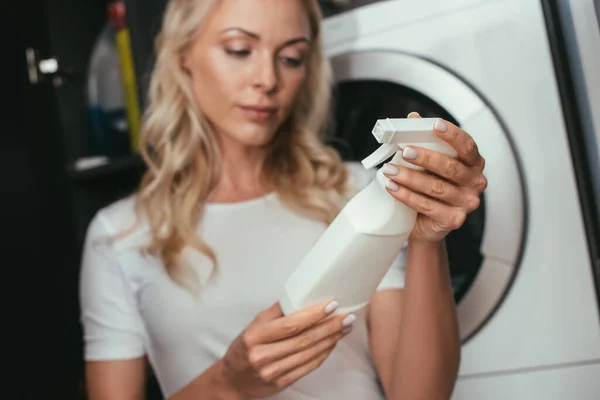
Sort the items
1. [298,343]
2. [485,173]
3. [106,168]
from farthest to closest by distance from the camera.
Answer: [106,168]
[485,173]
[298,343]

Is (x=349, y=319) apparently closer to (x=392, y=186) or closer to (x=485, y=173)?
(x=392, y=186)

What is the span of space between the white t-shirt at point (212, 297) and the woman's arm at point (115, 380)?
1 centimetres

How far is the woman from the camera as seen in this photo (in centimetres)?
77

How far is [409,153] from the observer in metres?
0.49

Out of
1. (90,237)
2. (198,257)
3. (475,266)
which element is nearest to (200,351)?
(198,257)

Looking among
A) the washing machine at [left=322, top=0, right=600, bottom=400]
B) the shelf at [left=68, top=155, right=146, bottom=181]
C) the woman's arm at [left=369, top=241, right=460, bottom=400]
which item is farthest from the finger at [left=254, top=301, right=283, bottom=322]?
the shelf at [left=68, top=155, right=146, bottom=181]

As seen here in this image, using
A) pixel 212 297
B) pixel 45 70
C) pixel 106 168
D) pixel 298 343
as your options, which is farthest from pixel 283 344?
pixel 45 70

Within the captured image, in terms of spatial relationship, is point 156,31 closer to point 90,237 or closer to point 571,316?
point 90,237

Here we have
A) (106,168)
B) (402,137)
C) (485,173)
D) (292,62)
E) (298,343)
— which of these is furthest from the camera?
(106,168)

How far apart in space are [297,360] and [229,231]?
11.8 inches

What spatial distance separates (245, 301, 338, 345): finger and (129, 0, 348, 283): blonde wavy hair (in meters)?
0.29

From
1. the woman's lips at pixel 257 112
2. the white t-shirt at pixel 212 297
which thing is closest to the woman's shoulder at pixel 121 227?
the white t-shirt at pixel 212 297

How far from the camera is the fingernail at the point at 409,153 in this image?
19.1 inches

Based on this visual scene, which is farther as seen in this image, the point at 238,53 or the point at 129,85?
the point at 129,85
